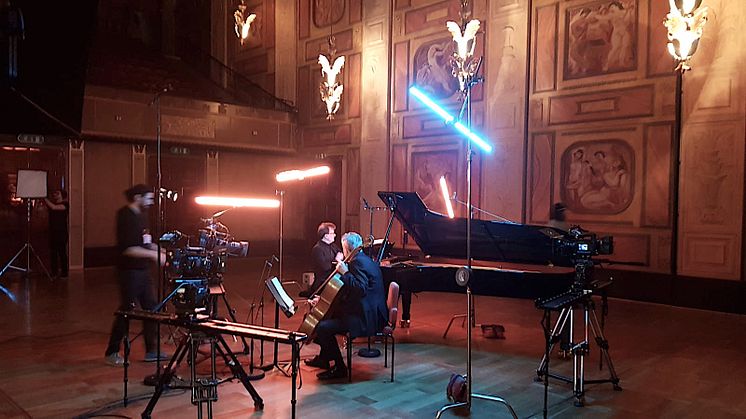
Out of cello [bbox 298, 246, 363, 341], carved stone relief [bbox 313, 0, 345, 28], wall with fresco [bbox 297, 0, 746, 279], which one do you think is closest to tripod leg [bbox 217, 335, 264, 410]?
cello [bbox 298, 246, 363, 341]

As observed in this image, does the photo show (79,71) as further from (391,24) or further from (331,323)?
(391,24)

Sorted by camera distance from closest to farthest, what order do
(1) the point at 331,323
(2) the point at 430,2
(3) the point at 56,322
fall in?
(1) the point at 331,323 → (3) the point at 56,322 → (2) the point at 430,2

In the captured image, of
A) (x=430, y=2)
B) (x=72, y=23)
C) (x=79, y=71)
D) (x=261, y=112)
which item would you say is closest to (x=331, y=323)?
(x=79, y=71)

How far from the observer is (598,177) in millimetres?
9578

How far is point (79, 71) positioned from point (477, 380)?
13.1 feet

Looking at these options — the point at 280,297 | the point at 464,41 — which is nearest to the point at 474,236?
the point at 280,297

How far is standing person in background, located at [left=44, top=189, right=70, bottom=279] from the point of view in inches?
426

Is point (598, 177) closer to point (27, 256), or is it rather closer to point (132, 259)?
point (132, 259)

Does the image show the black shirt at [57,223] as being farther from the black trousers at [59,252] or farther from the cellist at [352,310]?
the cellist at [352,310]

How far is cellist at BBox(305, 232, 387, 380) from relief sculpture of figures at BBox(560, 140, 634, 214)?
5898mm

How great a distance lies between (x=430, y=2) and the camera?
12078 millimetres

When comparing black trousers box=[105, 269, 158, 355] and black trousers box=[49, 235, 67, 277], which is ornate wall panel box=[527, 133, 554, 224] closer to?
black trousers box=[105, 269, 158, 355]

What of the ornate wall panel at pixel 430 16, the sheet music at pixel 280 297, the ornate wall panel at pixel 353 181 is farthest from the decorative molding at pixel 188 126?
the sheet music at pixel 280 297

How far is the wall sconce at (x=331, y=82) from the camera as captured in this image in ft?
43.7
